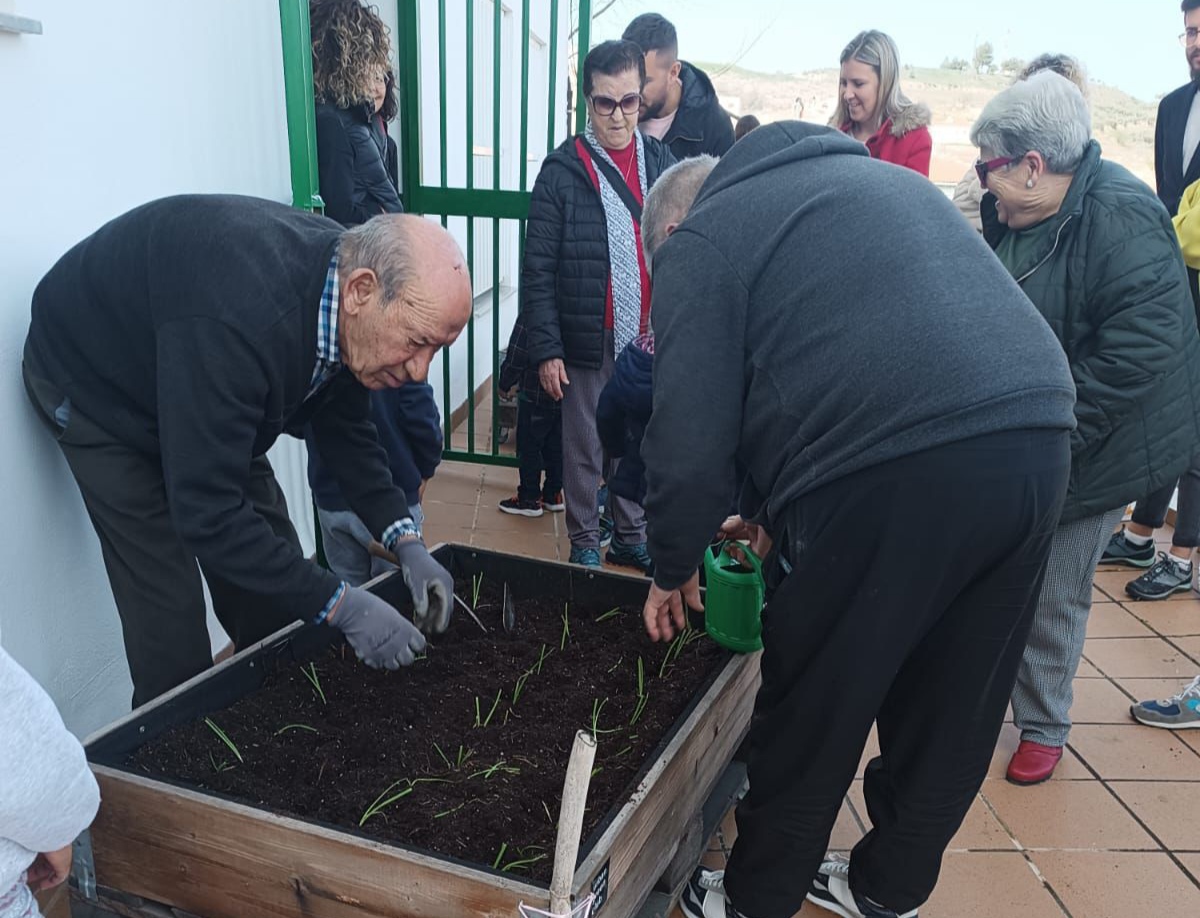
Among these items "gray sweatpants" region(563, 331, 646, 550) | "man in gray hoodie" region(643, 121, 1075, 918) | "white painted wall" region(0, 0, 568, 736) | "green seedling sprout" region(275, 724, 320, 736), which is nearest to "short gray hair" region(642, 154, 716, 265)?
"man in gray hoodie" region(643, 121, 1075, 918)

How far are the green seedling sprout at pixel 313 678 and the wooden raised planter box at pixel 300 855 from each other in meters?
0.25

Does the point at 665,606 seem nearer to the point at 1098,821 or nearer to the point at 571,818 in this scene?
the point at 571,818

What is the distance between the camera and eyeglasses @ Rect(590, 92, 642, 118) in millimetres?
3316

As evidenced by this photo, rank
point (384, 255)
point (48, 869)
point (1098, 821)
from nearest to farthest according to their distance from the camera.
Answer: point (48, 869) → point (384, 255) → point (1098, 821)

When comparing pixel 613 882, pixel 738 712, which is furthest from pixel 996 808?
pixel 613 882

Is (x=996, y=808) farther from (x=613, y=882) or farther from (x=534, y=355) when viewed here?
(x=534, y=355)

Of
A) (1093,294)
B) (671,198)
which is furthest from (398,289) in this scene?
(1093,294)

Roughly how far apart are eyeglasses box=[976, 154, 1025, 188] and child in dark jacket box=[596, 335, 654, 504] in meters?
0.95

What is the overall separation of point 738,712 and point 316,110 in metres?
2.50

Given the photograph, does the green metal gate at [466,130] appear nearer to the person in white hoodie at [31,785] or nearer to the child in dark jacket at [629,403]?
the child in dark jacket at [629,403]

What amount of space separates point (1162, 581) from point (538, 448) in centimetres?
273

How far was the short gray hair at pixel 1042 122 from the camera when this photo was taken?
2146mm

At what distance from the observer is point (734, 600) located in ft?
7.11

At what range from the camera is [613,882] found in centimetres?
154
